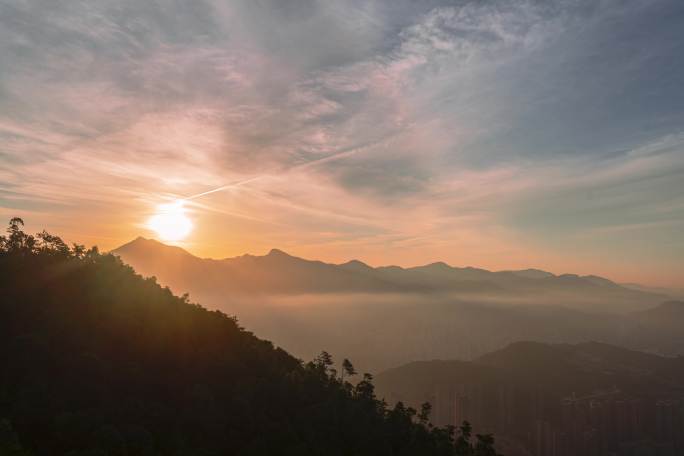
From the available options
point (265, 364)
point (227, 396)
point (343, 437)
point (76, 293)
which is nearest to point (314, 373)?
point (265, 364)

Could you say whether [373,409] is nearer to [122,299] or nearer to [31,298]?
[122,299]

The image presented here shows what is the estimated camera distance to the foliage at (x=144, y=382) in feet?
269

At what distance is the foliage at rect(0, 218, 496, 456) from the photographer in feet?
269

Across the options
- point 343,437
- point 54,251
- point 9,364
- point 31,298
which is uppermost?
point 54,251

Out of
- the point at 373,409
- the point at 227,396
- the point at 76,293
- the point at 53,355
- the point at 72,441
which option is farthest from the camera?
the point at 373,409

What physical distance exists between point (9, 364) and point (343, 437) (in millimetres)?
83513

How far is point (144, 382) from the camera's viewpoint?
106250mm

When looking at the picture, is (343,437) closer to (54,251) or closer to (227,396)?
(227,396)

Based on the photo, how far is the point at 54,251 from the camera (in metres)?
144

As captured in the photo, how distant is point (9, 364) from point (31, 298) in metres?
29.7

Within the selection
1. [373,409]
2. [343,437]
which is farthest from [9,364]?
[373,409]

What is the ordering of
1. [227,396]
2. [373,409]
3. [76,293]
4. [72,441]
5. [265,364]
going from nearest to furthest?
[72,441] < [227,396] < [76,293] < [265,364] < [373,409]

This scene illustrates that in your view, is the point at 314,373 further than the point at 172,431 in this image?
Yes

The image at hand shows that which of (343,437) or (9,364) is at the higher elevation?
(9,364)
